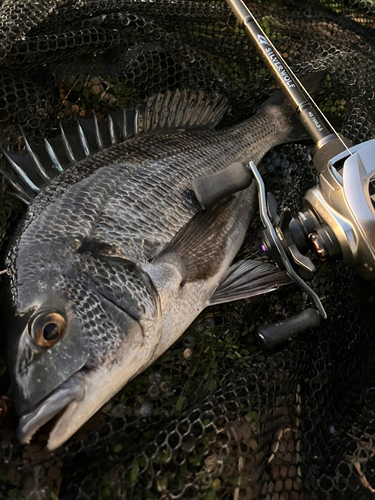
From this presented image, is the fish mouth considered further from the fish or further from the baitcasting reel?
the baitcasting reel

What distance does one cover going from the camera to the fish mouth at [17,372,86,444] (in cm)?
137

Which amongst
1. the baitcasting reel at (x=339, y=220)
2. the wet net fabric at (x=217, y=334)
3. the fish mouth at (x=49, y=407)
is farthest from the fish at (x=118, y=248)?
the baitcasting reel at (x=339, y=220)

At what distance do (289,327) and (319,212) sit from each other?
1.88ft

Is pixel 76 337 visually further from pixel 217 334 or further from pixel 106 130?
pixel 106 130

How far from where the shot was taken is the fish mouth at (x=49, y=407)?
1.37 m

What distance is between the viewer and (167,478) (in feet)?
5.33

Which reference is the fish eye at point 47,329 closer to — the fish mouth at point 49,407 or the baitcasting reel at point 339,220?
the fish mouth at point 49,407

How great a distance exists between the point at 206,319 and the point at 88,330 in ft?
2.66

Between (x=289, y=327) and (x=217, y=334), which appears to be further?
(x=217, y=334)

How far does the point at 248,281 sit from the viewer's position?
7.04 ft

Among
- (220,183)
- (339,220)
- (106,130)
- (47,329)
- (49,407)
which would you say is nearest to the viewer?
(49,407)

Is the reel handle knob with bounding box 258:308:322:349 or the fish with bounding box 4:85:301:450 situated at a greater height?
the fish with bounding box 4:85:301:450

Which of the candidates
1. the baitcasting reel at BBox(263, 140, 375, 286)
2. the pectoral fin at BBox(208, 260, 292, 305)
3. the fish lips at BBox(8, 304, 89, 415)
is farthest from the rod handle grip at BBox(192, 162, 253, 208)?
the fish lips at BBox(8, 304, 89, 415)

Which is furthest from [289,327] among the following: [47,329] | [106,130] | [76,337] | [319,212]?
[106,130]
